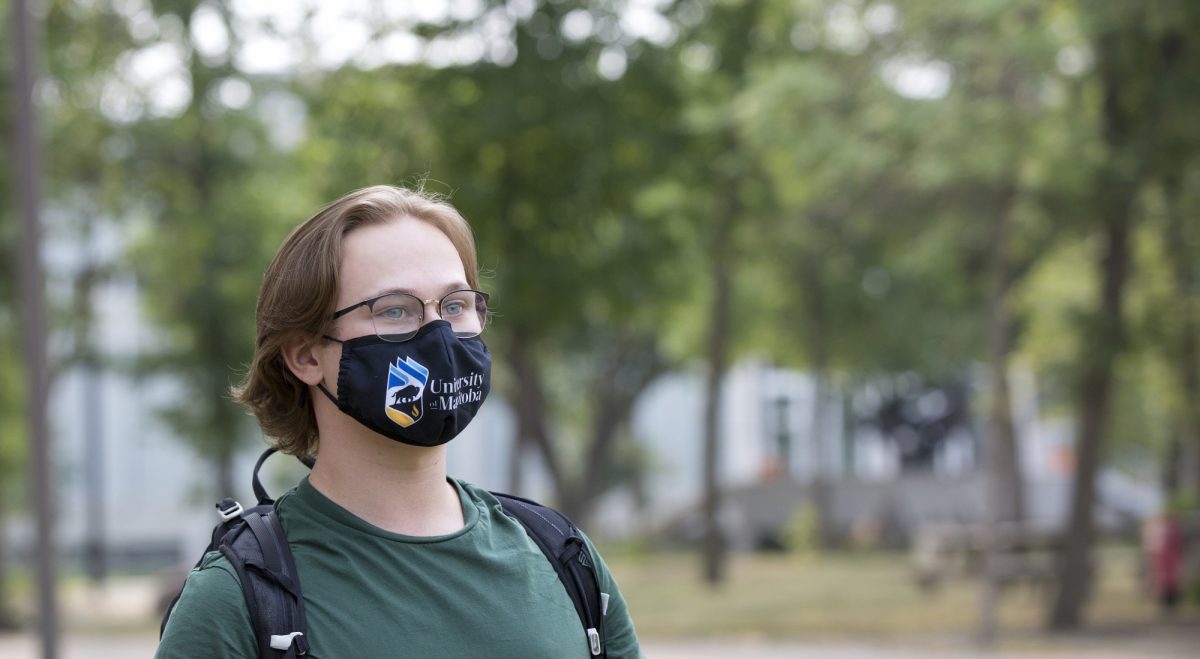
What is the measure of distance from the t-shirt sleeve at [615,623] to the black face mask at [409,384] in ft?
1.11

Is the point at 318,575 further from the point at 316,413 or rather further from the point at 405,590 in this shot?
the point at 316,413

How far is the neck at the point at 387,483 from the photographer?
227 centimetres

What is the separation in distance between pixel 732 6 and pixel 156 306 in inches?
353

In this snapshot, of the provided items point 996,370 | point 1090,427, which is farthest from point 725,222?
point 1090,427

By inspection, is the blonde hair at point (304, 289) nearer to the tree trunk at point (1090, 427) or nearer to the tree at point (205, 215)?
the tree trunk at point (1090, 427)

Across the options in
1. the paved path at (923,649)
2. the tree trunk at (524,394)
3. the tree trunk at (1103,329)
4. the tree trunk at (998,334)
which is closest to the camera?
the paved path at (923,649)

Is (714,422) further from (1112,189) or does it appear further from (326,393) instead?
(326,393)

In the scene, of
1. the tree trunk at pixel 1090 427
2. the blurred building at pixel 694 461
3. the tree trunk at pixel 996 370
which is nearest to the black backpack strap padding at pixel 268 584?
the tree trunk at pixel 996 370

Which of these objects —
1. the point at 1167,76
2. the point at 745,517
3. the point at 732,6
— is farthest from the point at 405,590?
the point at 745,517

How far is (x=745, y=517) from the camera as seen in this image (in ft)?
139

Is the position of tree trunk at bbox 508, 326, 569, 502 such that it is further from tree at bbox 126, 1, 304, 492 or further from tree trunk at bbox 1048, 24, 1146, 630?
tree trunk at bbox 1048, 24, 1146, 630

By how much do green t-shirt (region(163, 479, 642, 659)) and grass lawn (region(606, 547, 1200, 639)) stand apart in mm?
16354

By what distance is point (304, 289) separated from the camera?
2301mm

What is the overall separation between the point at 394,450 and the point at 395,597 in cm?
23
